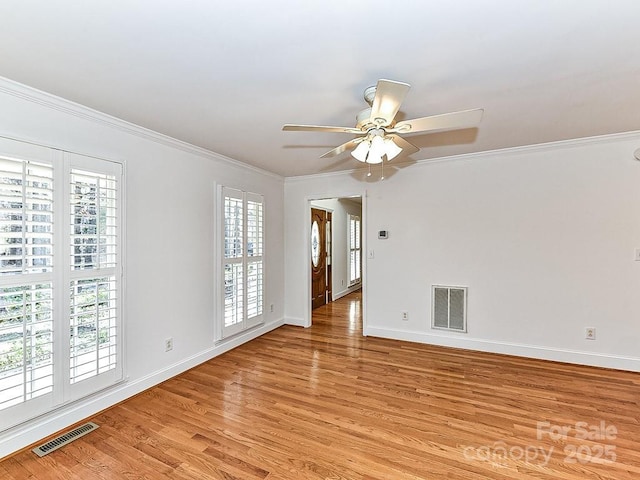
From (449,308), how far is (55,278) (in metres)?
3.95

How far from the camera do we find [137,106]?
236 centimetres

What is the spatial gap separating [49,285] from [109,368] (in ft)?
2.75

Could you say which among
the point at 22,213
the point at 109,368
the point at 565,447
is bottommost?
the point at 565,447

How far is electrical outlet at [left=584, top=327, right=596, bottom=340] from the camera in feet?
10.8

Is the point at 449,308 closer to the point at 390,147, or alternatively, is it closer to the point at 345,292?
the point at 390,147

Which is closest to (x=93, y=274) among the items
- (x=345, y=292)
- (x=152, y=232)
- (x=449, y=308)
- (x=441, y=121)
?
(x=152, y=232)

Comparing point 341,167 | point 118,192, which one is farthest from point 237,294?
point 341,167

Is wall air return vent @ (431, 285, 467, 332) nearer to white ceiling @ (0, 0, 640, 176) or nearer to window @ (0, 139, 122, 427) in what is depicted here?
white ceiling @ (0, 0, 640, 176)

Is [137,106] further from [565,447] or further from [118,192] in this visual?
[565,447]

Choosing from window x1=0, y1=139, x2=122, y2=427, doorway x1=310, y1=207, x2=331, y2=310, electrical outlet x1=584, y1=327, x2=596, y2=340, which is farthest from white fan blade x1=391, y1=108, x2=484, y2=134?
doorway x1=310, y1=207, x2=331, y2=310

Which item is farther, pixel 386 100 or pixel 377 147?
pixel 377 147

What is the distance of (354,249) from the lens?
7.73 metres

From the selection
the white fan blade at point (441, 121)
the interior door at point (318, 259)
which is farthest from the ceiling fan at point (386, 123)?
the interior door at point (318, 259)

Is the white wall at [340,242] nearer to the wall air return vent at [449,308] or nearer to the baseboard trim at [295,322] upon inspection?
the baseboard trim at [295,322]
